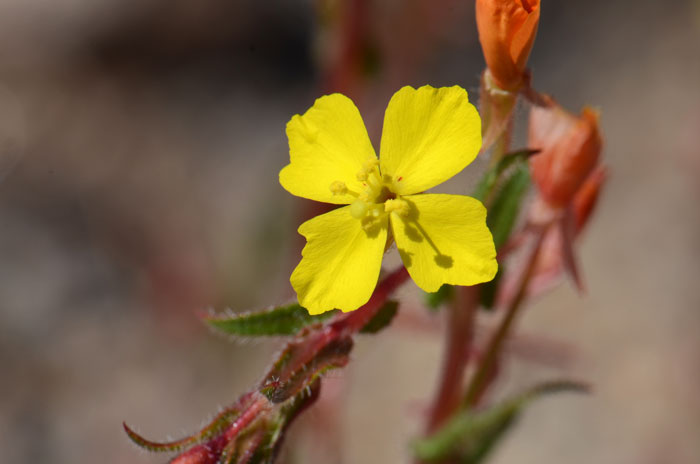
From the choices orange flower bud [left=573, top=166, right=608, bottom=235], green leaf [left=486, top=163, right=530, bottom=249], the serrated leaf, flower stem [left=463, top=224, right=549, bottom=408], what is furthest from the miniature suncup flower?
orange flower bud [left=573, top=166, right=608, bottom=235]

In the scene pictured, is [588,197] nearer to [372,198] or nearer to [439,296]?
[439,296]

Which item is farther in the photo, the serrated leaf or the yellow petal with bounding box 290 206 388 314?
the serrated leaf

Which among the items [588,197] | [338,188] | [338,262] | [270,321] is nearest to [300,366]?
[270,321]

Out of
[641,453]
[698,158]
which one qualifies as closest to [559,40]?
[698,158]

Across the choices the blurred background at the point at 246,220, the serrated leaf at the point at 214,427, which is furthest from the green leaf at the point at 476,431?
the blurred background at the point at 246,220

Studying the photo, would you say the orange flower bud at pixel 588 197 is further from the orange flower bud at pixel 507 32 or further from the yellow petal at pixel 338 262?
the yellow petal at pixel 338 262

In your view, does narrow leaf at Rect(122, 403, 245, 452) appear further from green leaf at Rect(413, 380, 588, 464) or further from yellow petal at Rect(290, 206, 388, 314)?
green leaf at Rect(413, 380, 588, 464)
